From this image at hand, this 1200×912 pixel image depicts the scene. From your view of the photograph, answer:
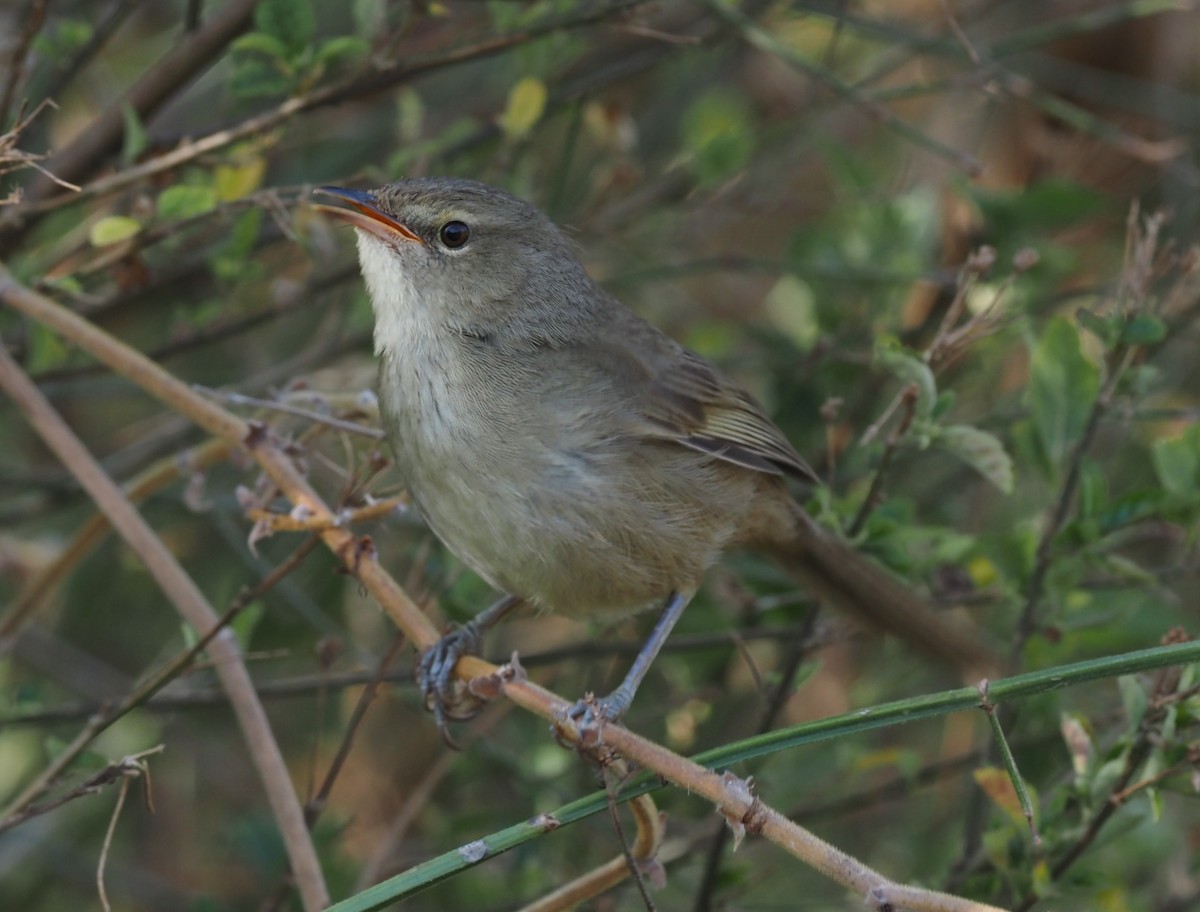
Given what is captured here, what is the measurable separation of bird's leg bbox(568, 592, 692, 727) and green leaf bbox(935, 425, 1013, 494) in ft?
3.01

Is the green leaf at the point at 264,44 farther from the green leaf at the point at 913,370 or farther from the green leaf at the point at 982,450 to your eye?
the green leaf at the point at 982,450

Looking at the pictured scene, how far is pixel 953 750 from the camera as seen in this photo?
609cm

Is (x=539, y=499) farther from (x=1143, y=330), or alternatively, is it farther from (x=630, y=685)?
(x=1143, y=330)

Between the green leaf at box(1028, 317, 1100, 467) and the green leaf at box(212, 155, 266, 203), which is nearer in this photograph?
the green leaf at box(1028, 317, 1100, 467)

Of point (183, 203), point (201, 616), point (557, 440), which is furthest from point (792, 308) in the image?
point (201, 616)

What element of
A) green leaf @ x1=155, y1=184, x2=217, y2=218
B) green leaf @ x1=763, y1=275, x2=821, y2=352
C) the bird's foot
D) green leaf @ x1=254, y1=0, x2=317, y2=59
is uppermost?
green leaf @ x1=254, y1=0, x2=317, y2=59

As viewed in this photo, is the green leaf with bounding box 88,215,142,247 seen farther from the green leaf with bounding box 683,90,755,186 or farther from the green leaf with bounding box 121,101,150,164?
the green leaf with bounding box 683,90,755,186

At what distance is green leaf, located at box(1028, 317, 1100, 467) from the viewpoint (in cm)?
389

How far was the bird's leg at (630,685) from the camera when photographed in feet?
10.1

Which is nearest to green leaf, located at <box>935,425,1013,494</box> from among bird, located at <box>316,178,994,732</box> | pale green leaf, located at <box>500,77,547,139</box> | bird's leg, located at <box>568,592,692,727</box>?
bird, located at <box>316,178,994,732</box>

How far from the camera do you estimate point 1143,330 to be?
11.7 ft

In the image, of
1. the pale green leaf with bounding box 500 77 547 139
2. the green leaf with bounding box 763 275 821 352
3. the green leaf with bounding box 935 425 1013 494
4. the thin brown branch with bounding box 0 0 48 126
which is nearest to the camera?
the green leaf with bounding box 935 425 1013 494

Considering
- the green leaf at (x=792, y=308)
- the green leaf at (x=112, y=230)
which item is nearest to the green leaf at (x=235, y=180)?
the green leaf at (x=112, y=230)

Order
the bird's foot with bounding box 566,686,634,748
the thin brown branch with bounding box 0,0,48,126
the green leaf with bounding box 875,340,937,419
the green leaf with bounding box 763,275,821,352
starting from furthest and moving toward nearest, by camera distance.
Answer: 1. the green leaf with bounding box 763,275,821,352
2. the thin brown branch with bounding box 0,0,48,126
3. the green leaf with bounding box 875,340,937,419
4. the bird's foot with bounding box 566,686,634,748
